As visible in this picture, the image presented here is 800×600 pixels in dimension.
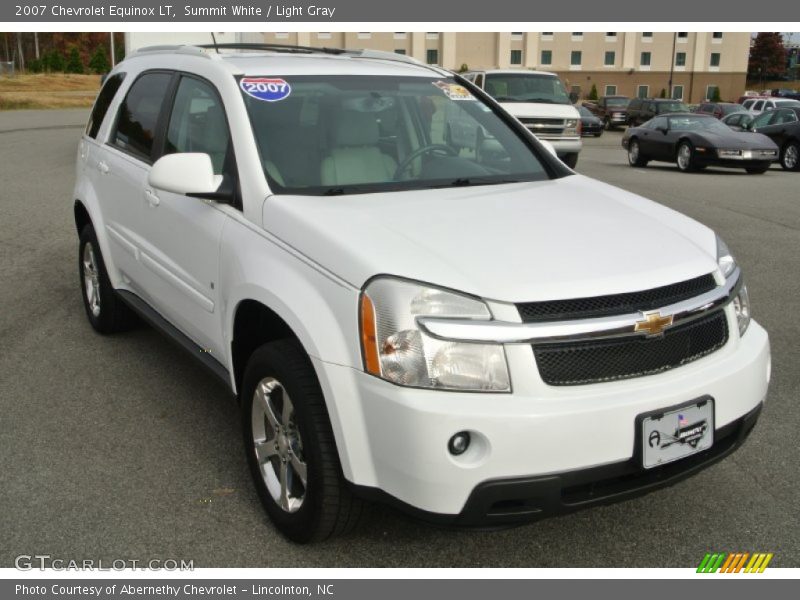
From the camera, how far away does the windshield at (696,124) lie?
19819 millimetres

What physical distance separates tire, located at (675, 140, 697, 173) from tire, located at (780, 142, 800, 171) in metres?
2.71

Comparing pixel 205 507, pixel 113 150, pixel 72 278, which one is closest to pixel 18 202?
pixel 72 278

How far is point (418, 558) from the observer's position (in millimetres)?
3311

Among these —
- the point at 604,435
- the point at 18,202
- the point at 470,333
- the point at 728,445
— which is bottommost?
the point at 18,202

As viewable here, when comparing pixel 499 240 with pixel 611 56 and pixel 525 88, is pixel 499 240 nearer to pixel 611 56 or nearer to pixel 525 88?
pixel 525 88

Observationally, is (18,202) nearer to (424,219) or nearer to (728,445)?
(424,219)

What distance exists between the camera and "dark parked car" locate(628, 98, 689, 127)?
3600cm

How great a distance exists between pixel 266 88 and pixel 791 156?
19.1 metres

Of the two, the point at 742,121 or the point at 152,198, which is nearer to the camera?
the point at 152,198

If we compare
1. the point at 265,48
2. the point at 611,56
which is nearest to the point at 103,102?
the point at 265,48

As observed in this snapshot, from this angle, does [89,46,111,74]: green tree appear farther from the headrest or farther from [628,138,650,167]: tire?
the headrest

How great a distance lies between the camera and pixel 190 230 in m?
4.06

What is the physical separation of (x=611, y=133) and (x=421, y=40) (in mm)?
43437

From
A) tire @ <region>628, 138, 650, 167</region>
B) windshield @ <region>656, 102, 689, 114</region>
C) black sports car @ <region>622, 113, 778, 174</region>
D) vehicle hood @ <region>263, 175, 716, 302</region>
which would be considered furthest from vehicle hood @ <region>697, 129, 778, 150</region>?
windshield @ <region>656, 102, 689, 114</region>
